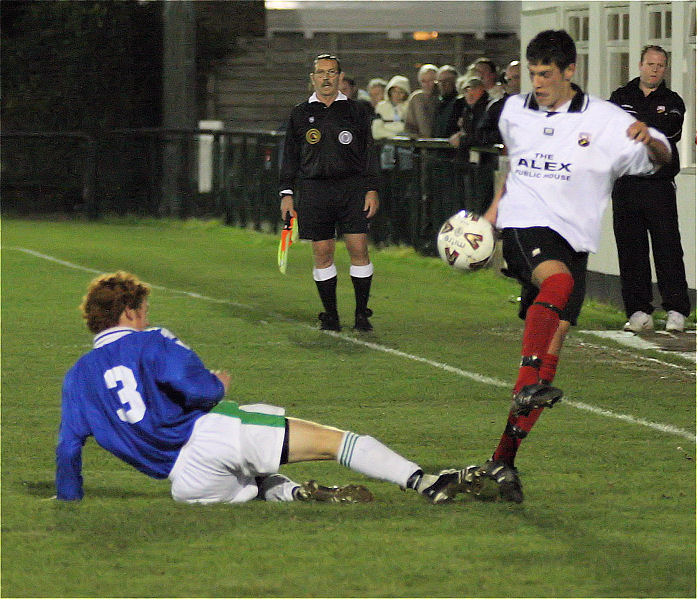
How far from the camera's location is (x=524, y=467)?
8.13m

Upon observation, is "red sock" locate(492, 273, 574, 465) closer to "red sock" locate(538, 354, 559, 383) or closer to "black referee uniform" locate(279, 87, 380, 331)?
"red sock" locate(538, 354, 559, 383)

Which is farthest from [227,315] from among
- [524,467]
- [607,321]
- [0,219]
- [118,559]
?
[0,219]

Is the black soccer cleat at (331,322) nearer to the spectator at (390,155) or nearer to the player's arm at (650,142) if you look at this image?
the player's arm at (650,142)

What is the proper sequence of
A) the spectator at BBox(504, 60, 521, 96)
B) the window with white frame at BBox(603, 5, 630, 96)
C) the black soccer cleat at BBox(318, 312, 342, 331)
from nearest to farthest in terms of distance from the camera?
the black soccer cleat at BBox(318, 312, 342, 331) → the window with white frame at BBox(603, 5, 630, 96) → the spectator at BBox(504, 60, 521, 96)

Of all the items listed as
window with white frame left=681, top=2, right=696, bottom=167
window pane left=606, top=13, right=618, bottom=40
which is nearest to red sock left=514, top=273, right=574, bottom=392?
window with white frame left=681, top=2, right=696, bottom=167

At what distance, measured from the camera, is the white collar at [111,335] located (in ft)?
23.2

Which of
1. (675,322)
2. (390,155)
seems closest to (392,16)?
(390,155)

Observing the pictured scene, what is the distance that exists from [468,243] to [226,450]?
6.67 ft

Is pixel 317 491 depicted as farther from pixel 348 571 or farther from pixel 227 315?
pixel 227 315

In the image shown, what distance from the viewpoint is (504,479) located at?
24.0 ft

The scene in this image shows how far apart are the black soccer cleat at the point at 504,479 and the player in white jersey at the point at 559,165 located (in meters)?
0.60

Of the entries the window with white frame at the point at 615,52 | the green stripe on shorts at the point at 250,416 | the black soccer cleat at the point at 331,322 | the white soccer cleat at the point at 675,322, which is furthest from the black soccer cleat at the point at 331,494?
the window with white frame at the point at 615,52

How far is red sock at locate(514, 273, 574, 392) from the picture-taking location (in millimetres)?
7488

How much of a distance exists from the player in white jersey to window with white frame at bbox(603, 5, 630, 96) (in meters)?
8.13
